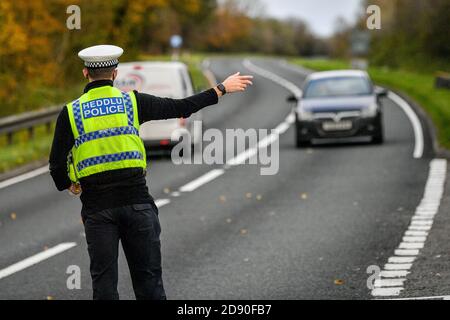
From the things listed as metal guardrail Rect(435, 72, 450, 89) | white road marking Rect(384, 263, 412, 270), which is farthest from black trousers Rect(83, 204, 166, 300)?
metal guardrail Rect(435, 72, 450, 89)

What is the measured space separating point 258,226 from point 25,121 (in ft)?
41.6

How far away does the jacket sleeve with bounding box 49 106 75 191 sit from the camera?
7.02 meters

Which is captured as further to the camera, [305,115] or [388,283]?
[305,115]

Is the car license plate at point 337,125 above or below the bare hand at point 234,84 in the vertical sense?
below

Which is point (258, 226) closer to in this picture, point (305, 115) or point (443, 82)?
point (305, 115)

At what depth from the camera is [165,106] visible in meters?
7.11

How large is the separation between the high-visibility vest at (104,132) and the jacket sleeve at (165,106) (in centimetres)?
6

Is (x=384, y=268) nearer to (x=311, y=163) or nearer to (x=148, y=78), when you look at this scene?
(x=311, y=163)

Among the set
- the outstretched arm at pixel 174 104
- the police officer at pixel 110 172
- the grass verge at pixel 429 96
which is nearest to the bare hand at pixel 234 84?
the outstretched arm at pixel 174 104

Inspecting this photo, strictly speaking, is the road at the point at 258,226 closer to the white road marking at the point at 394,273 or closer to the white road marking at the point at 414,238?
the white road marking at the point at 414,238

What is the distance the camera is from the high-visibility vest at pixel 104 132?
694 cm

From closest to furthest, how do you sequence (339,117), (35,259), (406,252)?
(406,252)
(35,259)
(339,117)

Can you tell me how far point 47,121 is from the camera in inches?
1078

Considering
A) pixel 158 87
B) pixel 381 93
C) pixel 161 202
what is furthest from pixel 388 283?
pixel 381 93
